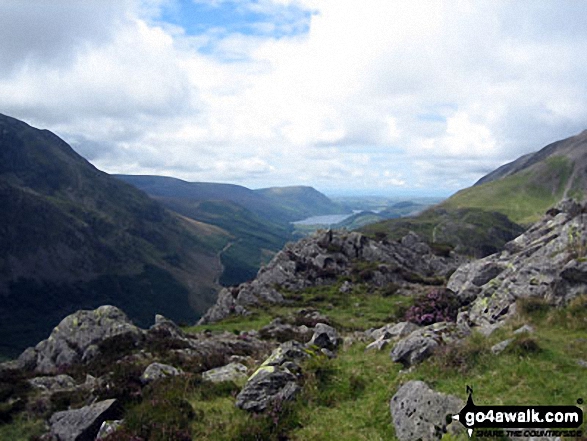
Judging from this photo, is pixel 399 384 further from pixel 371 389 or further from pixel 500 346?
pixel 500 346

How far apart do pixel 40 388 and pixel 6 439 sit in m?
5.52

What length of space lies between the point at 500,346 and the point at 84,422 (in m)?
15.7

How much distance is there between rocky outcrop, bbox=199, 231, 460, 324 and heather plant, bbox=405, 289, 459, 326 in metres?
26.4

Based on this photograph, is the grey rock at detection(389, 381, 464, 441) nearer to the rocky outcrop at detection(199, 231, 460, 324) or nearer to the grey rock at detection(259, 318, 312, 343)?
the grey rock at detection(259, 318, 312, 343)

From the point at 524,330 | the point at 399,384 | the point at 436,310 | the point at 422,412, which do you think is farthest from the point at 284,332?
the point at 422,412

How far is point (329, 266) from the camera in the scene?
67750mm

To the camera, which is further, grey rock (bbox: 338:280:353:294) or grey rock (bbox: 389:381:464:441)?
grey rock (bbox: 338:280:353:294)

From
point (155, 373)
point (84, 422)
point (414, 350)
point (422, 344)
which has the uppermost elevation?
point (422, 344)

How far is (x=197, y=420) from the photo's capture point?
Answer: 14.2 meters

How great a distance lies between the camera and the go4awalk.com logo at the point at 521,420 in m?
10.1

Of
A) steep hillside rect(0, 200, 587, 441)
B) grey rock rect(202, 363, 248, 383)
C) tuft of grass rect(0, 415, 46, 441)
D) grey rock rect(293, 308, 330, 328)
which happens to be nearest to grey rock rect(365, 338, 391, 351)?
steep hillside rect(0, 200, 587, 441)

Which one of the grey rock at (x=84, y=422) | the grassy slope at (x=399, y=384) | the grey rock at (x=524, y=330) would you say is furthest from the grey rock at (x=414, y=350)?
the grey rock at (x=84, y=422)

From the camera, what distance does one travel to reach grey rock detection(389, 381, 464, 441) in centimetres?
1145

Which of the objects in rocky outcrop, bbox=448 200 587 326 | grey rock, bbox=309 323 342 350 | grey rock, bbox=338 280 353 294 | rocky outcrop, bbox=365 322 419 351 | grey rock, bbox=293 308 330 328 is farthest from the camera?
grey rock, bbox=338 280 353 294
